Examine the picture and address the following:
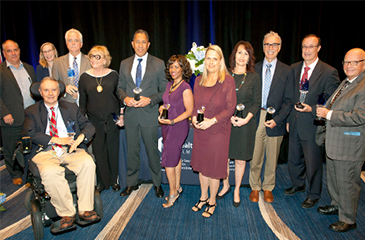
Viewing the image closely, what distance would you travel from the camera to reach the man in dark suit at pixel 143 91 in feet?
11.0

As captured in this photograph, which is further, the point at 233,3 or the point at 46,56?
the point at 233,3

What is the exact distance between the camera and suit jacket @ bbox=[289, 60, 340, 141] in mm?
3041

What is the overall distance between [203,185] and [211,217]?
1.29 feet

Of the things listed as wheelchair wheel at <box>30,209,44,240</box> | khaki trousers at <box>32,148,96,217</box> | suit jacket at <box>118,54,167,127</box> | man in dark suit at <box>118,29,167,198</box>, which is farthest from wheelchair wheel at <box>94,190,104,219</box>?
suit jacket at <box>118,54,167,127</box>

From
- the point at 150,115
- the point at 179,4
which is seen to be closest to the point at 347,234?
the point at 150,115

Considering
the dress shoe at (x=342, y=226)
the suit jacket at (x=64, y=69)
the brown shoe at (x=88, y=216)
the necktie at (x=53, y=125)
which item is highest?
the suit jacket at (x=64, y=69)

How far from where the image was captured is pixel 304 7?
452 centimetres

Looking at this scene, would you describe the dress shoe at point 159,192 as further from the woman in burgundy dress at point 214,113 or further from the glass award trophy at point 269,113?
the glass award trophy at point 269,113

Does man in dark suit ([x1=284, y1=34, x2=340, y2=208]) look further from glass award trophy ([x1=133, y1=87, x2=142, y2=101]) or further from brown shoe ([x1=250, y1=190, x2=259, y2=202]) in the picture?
glass award trophy ([x1=133, y1=87, x2=142, y2=101])

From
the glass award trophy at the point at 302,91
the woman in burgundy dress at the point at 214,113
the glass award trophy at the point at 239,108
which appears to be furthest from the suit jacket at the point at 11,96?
the glass award trophy at the point at 302,91

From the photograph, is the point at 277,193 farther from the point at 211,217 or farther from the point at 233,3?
the point at 233,3

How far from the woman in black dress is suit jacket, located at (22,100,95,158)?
0.30 metres

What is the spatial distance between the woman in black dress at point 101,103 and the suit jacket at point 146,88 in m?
0.16

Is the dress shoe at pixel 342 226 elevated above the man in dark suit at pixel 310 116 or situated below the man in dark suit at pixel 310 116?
below
